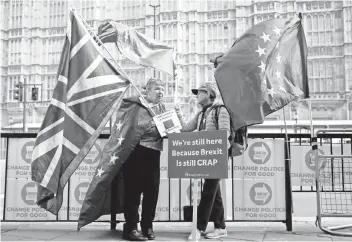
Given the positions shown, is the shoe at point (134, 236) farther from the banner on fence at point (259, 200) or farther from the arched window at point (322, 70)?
the arched window at point (322, 70)

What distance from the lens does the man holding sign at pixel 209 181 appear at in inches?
151

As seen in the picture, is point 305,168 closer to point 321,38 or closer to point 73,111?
point 73,111

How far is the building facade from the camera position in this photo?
3797cm

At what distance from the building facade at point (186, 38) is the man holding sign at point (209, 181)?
3000 cm

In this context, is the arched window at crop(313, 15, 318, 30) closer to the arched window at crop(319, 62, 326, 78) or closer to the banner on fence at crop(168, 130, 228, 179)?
the arched window at crop(319, 62, 326, 78)

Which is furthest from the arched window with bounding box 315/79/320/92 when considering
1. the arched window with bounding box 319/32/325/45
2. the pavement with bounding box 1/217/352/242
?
the pavement with bounding box 1/217/352/242

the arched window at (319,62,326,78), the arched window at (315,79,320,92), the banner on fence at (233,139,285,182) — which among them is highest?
the arched window at (319,62,326,78)

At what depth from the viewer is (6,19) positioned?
48438 millimetres

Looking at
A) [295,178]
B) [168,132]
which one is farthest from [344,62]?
[168,132]

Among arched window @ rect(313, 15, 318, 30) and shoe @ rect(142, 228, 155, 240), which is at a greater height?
arched window @ rect(313, 15, 318, 30)

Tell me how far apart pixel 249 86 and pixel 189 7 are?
4114cm

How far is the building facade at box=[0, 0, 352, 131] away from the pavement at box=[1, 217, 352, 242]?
29.5 meters

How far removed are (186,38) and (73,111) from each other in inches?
1569

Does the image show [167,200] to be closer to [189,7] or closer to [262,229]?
[262,229]
